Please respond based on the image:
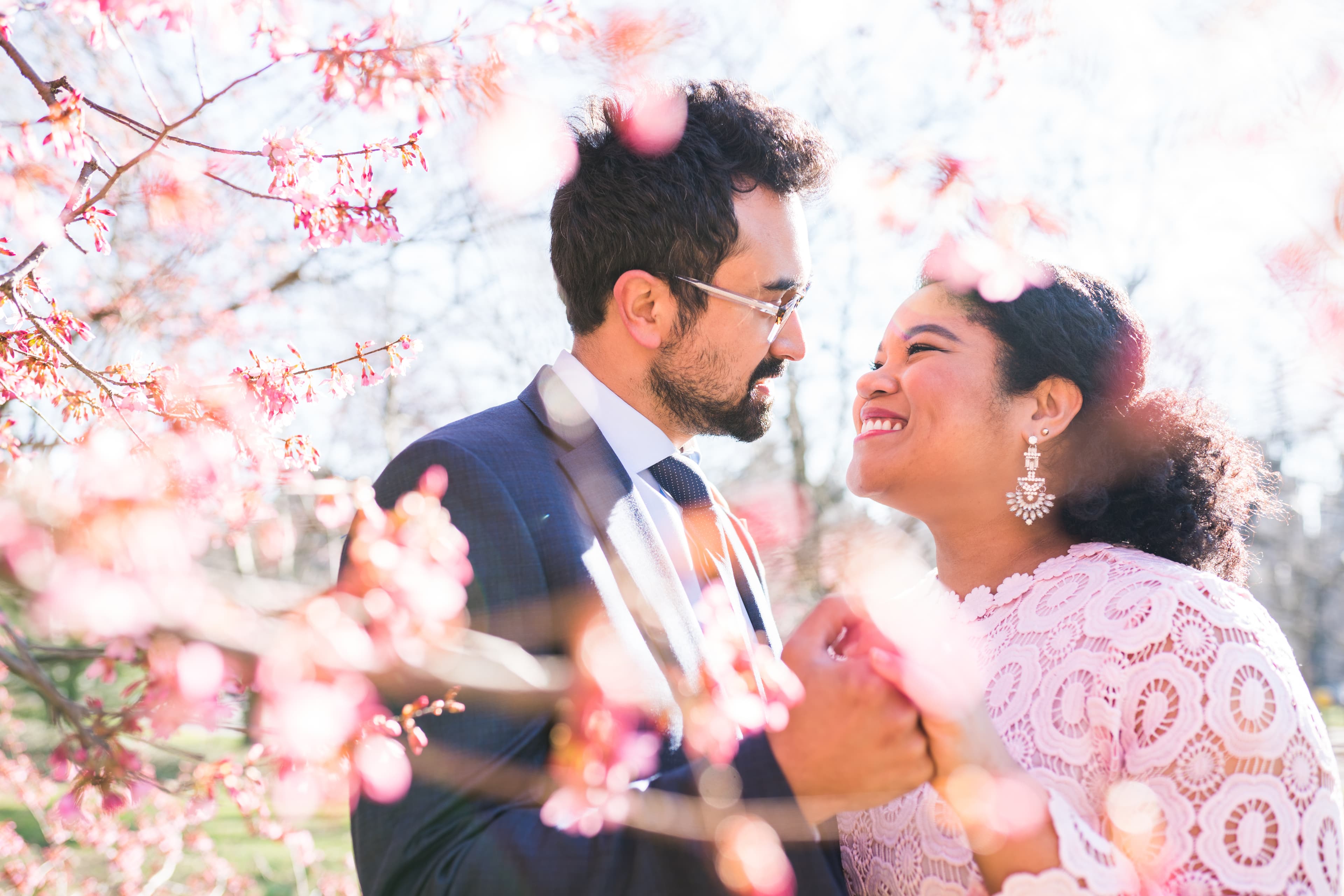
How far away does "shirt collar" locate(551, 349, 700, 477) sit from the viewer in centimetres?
195

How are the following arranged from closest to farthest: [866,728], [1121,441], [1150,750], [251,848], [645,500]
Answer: [866,728], [1150,750], [645,500], [1121,441], [251,848]

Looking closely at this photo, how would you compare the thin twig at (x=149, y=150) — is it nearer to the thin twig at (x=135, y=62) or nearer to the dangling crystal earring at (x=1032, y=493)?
the thin twig at (x=135, y=62)

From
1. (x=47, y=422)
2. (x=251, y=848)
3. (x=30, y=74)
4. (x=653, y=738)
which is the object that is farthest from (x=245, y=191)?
(x=251, y=848)

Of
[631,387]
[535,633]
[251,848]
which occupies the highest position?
[631,387]

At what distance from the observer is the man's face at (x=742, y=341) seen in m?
2.14

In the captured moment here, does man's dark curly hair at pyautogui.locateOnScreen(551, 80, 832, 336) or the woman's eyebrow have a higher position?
man's dark curly hair at pyautogui.locateOnScreen(551, 80, 832, 336)

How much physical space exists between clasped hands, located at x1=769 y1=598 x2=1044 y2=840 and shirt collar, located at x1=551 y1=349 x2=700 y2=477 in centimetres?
90

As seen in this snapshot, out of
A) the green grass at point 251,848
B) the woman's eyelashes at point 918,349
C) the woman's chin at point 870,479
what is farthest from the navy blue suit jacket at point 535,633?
the green grass at point 251,848

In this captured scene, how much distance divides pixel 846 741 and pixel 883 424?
4.69 feet

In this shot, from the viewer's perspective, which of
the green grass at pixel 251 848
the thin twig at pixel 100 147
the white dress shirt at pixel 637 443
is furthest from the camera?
the green grass at pixel 251 848

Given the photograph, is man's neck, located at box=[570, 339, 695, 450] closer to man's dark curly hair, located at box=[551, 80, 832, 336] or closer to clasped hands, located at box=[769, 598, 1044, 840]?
man's dark curly hair, located at box=[551, 80, 832, 336]

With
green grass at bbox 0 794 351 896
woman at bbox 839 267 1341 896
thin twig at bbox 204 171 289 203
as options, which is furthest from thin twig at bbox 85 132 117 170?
green grass at bbox 0 794 351 896

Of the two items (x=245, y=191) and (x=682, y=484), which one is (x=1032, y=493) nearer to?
(x=682, y=484)

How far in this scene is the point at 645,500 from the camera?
6.23 feet
